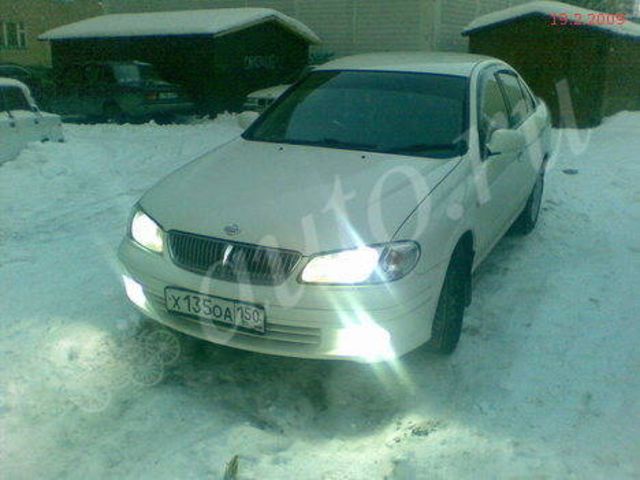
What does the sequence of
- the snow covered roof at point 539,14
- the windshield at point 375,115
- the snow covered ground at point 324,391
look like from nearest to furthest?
the snow covered ground at point 324,391, the windshield at point 375,115, the snow covered roof at point 539,14

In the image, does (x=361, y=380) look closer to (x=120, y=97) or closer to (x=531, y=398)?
(x=531, y=398)

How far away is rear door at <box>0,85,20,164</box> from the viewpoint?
7.79m

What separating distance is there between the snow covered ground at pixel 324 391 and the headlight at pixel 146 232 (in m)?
0.66

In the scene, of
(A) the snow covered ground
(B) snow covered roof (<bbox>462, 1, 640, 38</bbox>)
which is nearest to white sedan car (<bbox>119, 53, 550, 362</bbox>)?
(A) the snow covered ground

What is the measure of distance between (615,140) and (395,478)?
10317 millimetres

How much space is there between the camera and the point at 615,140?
37.3 ft

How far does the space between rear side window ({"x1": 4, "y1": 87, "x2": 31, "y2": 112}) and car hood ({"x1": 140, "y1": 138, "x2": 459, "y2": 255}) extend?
5612mm

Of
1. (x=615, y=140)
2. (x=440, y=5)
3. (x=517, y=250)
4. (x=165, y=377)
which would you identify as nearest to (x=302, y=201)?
(x=165, y=377)

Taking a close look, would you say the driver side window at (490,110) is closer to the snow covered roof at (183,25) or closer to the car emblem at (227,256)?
the car emblem at (227,256)

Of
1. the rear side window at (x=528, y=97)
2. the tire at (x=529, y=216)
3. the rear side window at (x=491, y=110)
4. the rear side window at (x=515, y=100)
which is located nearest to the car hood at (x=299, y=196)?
the rear side window at (x=491, y=110)

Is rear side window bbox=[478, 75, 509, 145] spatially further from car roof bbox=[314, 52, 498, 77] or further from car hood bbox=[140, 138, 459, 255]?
car hood bbox=[140, 138, 459, 255]

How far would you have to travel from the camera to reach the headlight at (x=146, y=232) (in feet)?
11.2

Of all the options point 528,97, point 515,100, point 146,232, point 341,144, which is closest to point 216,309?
point 146,232
